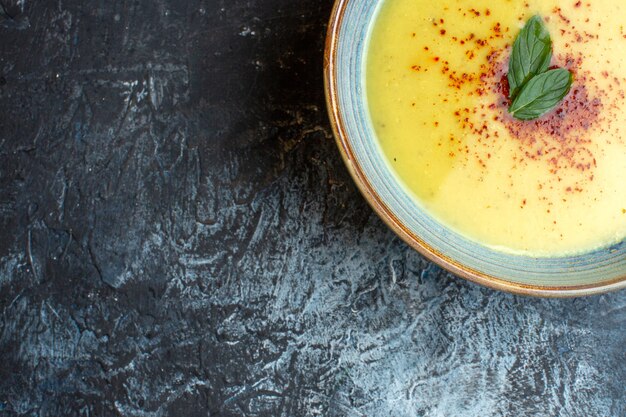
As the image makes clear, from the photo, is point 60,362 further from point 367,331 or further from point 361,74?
point 361,74

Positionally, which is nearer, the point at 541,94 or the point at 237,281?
the point at 541,94

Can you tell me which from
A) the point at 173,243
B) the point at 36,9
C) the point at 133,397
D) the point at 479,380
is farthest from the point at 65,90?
the point at 479,380

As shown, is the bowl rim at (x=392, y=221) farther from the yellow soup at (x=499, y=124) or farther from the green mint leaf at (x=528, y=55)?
the green mint leaf at (x=528, y=55)

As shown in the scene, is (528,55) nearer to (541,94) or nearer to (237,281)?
(541,94)

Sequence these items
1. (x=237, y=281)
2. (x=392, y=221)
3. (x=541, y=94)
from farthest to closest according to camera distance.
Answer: (x=237, y=281), (x=541, y=94), (x=392, y=221)

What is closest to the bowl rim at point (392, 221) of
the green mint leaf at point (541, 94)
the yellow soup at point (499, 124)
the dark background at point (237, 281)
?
the yellow soup at point (499, 124)

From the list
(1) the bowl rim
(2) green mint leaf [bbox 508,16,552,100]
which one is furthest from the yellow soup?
(1) the bowl rim

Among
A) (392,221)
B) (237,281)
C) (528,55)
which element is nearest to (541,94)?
(528,55)

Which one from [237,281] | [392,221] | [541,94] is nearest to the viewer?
[392,221]
